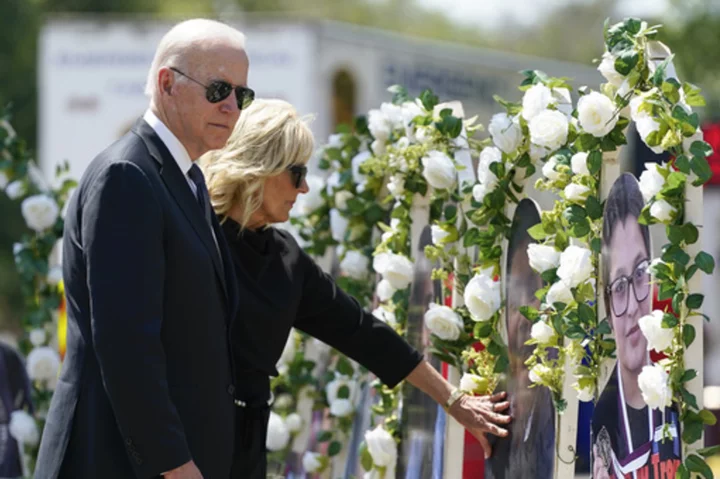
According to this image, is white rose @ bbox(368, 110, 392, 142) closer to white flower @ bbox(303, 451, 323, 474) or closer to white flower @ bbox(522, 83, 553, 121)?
white flower @ bbox(522, 83, 553, 121)

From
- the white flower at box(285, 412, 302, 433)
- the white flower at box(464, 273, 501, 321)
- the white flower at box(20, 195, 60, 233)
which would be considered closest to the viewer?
the white flower at box(464, 273, 501, 321)

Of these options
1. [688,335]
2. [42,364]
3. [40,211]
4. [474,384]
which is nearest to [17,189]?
[40,211]

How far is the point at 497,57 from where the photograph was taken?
13.4 meters

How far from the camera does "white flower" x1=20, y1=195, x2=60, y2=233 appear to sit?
573 cm

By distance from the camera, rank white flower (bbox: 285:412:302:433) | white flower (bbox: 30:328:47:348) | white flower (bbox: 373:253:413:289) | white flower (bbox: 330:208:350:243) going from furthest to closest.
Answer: white flower (bbox: 30:328:47:348)
white flower (bbox: 285:412:302:433)
white flower (bbox: 330:208:350:243)
white flower (bbox: 373:253:413:289)

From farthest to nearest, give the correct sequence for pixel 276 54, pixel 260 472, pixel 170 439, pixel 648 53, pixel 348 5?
1. pixel 348 5
2. pixel 276 54
3. pixel 260 472
4. pixel 648 53
5. pixel 170 439

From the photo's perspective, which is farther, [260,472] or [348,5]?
[348,5]

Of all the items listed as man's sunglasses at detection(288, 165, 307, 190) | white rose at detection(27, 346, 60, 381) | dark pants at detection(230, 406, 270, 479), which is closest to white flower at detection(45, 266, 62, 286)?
white rose at detection(27, 346, 60, 381)

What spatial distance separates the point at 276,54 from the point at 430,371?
23.3 feet

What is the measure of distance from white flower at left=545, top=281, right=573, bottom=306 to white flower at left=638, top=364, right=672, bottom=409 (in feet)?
1.24

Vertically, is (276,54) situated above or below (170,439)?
above

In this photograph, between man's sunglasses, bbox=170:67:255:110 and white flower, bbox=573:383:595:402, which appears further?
white flower, bbox=573:383:595:402

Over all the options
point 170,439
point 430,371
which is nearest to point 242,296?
point 430,371

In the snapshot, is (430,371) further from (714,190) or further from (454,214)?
(714,190)
